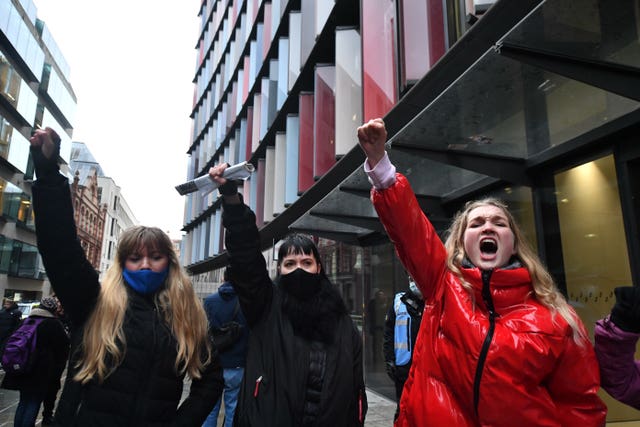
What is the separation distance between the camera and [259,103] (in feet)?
54.6

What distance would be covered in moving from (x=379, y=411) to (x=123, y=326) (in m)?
6.12

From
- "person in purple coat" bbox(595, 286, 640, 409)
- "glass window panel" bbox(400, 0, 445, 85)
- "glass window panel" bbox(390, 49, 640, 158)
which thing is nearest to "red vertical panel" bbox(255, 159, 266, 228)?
"glass window panel" bbox(400, 0, 445, 85)

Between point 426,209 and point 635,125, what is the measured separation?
3.27 metres

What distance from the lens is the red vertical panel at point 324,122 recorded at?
375 inches

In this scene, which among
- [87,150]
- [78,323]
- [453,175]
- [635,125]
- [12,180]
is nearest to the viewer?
[78,323]

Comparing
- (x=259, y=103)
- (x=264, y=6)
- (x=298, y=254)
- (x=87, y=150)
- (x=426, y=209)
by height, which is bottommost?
(x=298, y=254)

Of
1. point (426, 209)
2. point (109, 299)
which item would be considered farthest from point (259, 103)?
point (109, 299)

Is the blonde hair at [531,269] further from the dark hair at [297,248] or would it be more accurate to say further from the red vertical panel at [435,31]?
the red vertical panel at [435,31]

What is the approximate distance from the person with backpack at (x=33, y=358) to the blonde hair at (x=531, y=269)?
4.98 meters

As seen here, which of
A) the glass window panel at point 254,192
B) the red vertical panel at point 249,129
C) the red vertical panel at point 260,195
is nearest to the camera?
the red vertical panel at point 260,195

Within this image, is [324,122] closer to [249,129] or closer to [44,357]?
[44,357]

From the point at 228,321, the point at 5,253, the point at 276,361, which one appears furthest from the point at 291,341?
the point at 5,253

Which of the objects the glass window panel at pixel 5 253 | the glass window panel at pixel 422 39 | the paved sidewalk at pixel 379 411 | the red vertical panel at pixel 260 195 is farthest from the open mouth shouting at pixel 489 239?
the glass window panel at pixel 5 253

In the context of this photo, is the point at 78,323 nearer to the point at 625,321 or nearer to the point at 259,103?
the point at 625,321
